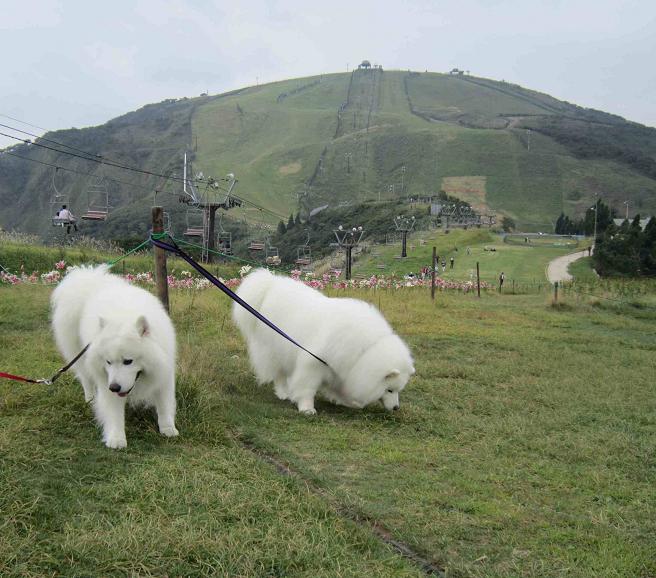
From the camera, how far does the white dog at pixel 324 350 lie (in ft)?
23.0

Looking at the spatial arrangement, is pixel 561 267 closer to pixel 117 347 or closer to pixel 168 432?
pixel 168 432

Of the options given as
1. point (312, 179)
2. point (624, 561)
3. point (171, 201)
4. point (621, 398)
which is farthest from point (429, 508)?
point (312, 179)

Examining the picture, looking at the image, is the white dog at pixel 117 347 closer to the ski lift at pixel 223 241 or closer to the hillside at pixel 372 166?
the ski lift at pixel 223 241

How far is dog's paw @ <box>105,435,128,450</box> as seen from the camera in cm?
491

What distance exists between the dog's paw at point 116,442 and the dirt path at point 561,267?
34060mm

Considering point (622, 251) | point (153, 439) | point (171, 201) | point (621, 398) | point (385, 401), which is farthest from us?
point (171, 201)

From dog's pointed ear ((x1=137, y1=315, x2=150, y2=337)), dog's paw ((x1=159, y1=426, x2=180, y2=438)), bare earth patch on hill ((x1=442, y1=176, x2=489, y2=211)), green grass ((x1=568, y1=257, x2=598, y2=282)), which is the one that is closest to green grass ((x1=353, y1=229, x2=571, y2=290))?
green grass ((x1=568, y1=257, x2=598, y2=282))

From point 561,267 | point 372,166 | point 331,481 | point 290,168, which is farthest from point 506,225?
point 331,481

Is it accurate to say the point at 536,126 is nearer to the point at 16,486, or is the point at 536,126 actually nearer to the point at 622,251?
the point at 622,251

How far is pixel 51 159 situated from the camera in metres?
137

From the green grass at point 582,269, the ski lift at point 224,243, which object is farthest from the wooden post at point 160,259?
the green grass at point 582,269

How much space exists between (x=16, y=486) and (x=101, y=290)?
244 centimetres

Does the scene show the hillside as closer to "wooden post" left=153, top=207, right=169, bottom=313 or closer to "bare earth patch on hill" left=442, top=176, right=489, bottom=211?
"bare earth patch on hill" left=442, top=176, right=489, bottom=211

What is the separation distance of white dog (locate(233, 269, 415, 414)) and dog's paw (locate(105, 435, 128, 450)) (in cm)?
252
